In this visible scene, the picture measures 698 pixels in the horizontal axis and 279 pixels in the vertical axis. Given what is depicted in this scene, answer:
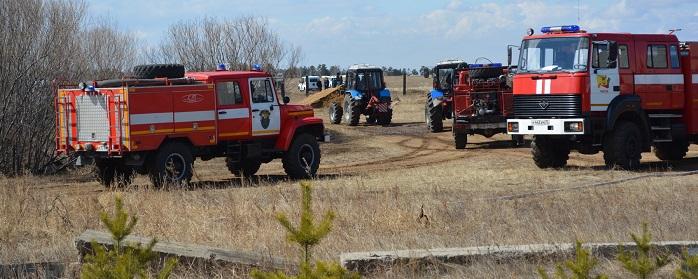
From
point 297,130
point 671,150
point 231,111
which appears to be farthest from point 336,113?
point 231,111

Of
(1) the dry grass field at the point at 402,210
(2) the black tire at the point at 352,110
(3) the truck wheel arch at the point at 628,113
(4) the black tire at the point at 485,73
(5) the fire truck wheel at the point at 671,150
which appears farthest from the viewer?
(2) the black tire at the point at 352,110

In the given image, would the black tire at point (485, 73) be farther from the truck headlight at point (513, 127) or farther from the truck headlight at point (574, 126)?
the truck headlight at point (574, 126)

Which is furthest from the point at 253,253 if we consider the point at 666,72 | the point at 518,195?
the point at 666,72

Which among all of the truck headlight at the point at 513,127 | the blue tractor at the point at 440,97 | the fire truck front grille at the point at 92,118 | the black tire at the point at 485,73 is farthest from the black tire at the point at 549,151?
the blue tractor at the point at 440,97

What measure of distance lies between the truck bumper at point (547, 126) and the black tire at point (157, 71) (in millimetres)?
6818

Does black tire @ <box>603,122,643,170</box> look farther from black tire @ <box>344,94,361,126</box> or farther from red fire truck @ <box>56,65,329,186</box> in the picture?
black tire @ <box>344,94,361,126</box>

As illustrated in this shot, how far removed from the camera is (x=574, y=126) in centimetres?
1956

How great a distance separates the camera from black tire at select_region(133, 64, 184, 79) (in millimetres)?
20172

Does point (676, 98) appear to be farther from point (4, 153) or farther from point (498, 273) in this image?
point (4, 153)

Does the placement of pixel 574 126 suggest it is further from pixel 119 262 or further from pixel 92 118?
pixel 119 262

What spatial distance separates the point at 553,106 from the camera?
19.8 m

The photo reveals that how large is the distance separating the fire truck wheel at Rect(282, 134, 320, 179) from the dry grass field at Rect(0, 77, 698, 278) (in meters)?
0.49

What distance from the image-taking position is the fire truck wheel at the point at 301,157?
841 inches

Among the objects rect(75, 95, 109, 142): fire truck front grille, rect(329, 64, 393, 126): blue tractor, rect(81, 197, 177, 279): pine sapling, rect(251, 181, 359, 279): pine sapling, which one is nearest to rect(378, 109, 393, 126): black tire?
rect(329, 64, 393, 126): blue tractor
